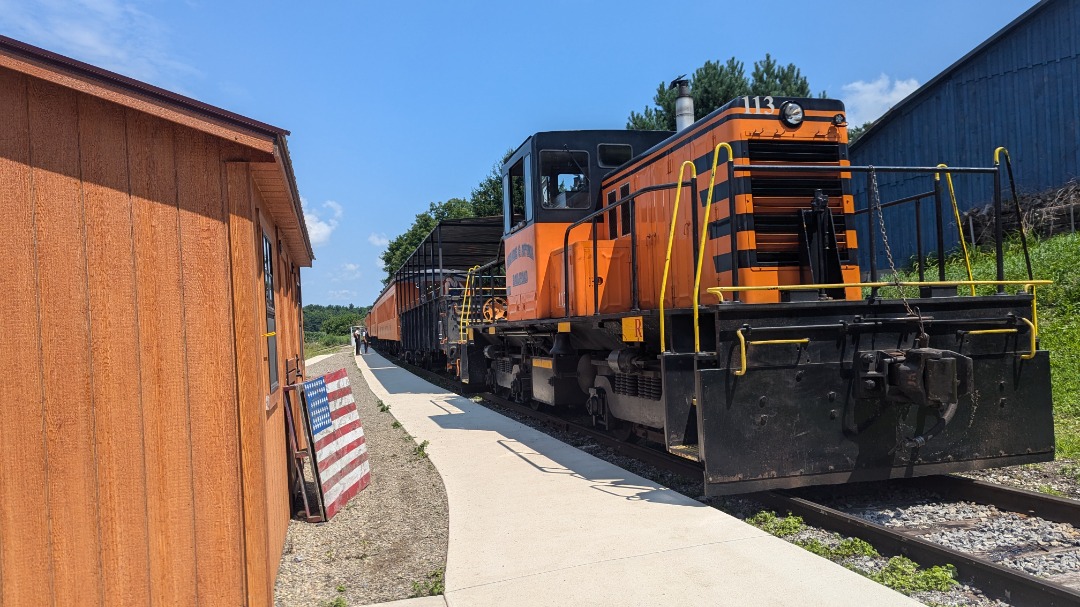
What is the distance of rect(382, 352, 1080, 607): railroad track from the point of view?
344cm

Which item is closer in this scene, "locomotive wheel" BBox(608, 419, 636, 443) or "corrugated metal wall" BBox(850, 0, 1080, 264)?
"locomotive wheel" BBox(608, 419, 636, 443)

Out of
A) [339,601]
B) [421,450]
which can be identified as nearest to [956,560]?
[339,601]

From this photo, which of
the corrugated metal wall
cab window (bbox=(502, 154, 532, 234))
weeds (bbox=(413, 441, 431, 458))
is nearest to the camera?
weeds (bbox=(413, 441, 431, 458))

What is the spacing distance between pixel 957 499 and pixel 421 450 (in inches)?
216

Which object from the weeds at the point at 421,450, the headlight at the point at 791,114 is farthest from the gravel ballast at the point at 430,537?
the headlight at the point at 791,114

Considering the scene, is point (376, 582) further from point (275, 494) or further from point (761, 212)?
point (761, 212)

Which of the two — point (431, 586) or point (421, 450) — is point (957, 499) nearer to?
point (431, 586)

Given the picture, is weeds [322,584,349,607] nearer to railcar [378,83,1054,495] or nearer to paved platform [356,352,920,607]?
paved platform [356,352,920,607]

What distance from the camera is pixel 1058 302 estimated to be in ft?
36.9

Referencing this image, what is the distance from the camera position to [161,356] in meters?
3.60

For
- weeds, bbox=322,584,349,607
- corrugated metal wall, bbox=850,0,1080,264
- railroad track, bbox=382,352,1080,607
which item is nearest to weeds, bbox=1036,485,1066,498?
railroad track, bbox=382,352,1080,607

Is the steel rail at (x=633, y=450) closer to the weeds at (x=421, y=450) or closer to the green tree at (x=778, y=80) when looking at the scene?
the weeds at (x=421, y=450)

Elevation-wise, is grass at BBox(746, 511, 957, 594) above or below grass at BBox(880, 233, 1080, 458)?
below

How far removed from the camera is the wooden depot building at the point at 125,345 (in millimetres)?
3375
